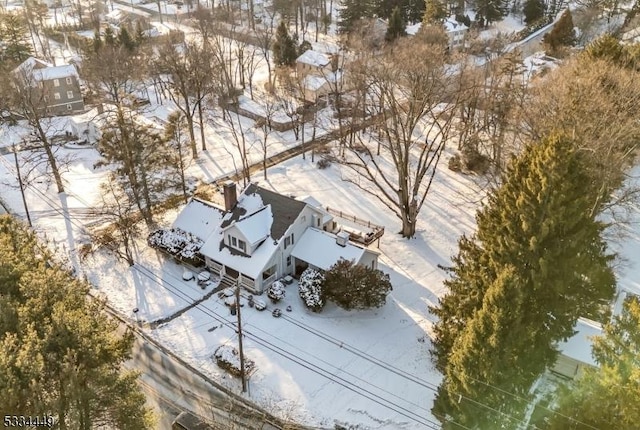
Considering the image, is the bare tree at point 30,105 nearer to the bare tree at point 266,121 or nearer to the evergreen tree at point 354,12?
the bare tree at point 266,121

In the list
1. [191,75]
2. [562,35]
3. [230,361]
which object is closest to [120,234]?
[230,361]

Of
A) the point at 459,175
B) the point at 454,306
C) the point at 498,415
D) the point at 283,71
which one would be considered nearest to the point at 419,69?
the point at 459,175

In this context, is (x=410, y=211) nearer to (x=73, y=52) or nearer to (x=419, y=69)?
(x=419, y=69)

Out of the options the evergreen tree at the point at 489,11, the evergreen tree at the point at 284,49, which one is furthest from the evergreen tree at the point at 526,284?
the evergreen tree at the point at 489,11

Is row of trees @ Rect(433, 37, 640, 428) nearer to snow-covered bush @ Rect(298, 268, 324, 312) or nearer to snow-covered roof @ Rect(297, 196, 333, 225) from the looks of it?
snow-covered bush @ Rect(298, 268, 324, 312)

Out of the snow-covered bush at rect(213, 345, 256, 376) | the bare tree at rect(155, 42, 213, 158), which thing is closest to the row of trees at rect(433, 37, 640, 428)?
the snow-covered bush at rect(213, 345, 256, 376)
